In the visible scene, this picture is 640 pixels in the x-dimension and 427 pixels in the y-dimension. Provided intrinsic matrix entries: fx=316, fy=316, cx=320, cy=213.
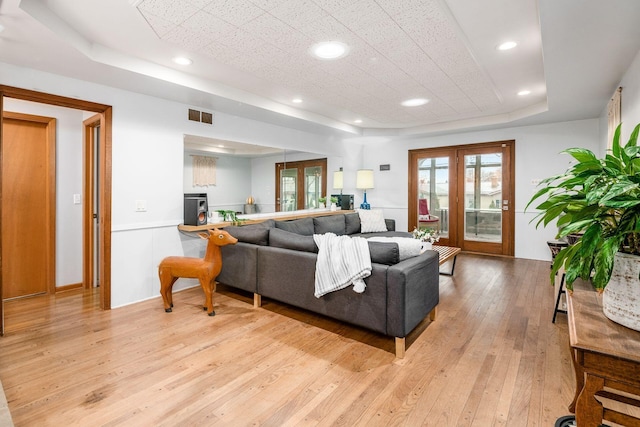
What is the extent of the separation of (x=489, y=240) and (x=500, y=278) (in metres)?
1.81

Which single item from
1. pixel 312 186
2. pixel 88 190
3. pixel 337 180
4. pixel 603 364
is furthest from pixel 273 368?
pixel 337 180

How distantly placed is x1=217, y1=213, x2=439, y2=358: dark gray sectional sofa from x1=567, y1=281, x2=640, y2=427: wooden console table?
120 centimetres

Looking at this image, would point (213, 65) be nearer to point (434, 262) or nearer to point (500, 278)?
point (434, 262)

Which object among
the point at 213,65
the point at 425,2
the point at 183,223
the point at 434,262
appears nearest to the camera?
the point at 425,2

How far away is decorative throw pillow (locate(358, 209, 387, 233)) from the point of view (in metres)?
5.92

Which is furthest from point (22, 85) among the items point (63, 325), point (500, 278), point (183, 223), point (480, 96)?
point (500, 278)

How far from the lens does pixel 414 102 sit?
467cm

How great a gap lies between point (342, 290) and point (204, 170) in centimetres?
277

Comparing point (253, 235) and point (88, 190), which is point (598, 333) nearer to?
point (253, 235)

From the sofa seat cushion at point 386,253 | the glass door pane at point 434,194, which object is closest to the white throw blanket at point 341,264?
the sofa seat cushion at point 386,253

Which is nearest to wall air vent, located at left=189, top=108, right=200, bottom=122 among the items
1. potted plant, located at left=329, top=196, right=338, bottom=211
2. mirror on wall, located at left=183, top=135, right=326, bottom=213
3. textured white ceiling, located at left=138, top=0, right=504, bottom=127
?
mirror on wall, located at left=183, top=135, right=326, bottom=213

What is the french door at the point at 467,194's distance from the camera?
5.89 meters

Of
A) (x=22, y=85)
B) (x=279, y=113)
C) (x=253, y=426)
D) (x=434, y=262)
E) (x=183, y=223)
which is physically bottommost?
(x=253, y=426)

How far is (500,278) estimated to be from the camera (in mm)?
4465
